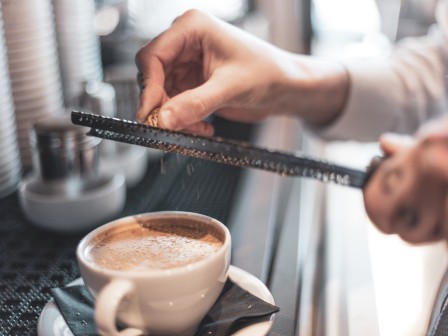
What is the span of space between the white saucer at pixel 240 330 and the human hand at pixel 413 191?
157mm

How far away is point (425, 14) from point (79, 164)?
1518 mm

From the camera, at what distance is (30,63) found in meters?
1.03

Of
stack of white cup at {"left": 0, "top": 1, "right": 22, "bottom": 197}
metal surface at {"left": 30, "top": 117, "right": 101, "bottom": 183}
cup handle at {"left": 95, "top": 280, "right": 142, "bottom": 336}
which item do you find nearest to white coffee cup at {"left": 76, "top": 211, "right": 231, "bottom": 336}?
cup handle at {"left": 95, "top": 280, "right": 142, "bottom": 336}

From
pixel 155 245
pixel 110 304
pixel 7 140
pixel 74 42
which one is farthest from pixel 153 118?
pixel 74 42

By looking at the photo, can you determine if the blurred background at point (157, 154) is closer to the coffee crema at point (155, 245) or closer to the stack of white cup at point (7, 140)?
the stack of white cup at point (7, 140)

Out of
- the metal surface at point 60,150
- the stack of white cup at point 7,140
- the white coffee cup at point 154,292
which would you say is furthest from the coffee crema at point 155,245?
the stack of white cup at point 7,140

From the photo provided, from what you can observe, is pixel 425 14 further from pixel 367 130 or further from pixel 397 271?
pixel 397 271

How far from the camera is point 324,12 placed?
235cm

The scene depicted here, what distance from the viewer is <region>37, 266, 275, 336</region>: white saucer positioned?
0.56m

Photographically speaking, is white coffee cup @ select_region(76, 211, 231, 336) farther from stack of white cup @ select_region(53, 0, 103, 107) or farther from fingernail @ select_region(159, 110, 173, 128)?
stack of white cup @ select_region(53, 0, 103, 107)

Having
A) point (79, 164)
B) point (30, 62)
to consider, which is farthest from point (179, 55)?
point (30, 62)

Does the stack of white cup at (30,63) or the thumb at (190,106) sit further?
the stack of white cup at (30,63)

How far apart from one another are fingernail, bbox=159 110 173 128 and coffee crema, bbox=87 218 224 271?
112mm

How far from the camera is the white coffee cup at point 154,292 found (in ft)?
1.63
